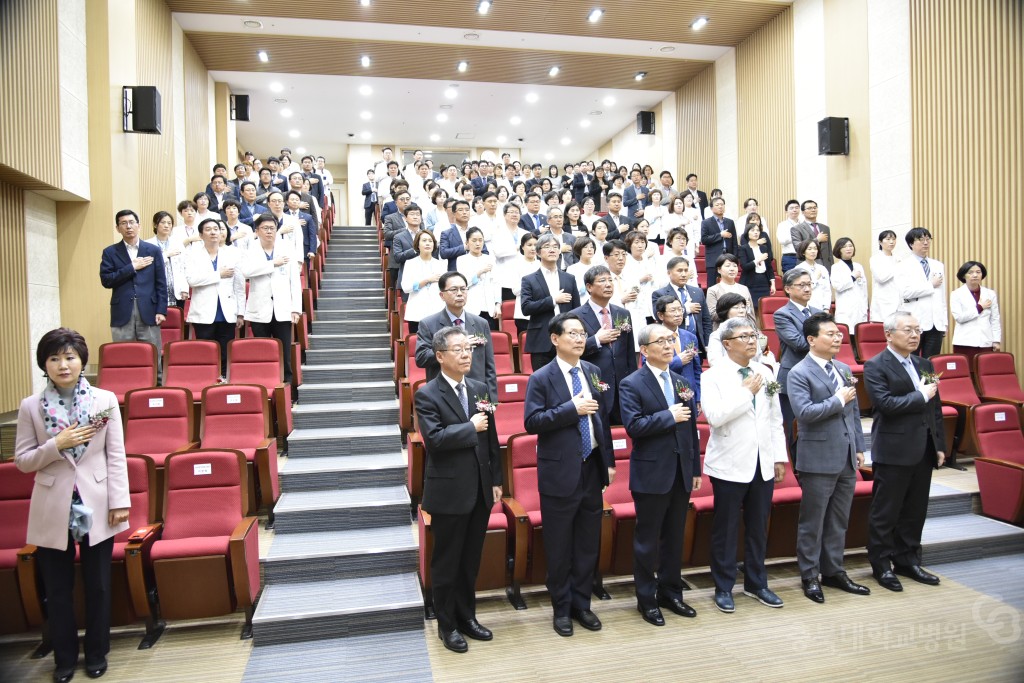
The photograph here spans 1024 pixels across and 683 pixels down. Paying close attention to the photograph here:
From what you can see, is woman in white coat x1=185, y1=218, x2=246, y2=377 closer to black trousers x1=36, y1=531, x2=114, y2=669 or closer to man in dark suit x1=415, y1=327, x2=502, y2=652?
black trousers x1=36, y1=531, x2=114, y2=669

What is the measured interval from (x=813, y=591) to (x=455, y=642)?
1712mm

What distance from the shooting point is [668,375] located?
9.50ft

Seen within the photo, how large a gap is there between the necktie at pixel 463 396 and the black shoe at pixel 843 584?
2.04 meters

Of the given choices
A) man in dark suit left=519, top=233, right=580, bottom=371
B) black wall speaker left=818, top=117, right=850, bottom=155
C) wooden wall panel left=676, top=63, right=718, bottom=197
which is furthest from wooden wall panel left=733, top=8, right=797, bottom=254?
man in dark suit left=519, top=233, right=580, bottom=371

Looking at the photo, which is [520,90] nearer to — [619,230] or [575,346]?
[619,230]

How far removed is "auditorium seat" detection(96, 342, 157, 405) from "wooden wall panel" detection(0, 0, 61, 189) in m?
1.39

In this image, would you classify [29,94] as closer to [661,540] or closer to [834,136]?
[661,540]

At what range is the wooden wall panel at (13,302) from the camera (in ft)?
15.4

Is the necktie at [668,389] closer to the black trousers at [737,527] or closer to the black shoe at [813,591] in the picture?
the black trousers at [737,527]

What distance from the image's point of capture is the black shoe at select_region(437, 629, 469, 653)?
2.59m

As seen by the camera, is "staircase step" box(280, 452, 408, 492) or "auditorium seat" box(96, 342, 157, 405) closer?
"staircase step" box(280, 452, 408, 492)

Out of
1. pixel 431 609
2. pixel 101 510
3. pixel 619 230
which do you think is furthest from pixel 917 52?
pixel 101 510

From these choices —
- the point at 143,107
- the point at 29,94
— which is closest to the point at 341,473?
the point at 29,94

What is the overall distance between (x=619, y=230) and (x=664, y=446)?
4502mm
